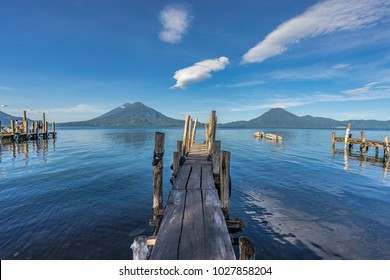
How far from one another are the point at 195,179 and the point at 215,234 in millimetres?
4041

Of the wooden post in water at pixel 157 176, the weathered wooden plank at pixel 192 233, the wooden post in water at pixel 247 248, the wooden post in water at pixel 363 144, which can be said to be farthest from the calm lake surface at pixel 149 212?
the wooden post in water at pixel 363 144

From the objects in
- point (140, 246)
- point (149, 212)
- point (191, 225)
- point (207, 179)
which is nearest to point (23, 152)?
point (149, 212)

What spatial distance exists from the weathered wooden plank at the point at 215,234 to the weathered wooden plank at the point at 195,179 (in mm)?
1366

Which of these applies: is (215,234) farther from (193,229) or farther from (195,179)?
(195,179)

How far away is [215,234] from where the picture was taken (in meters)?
4.02

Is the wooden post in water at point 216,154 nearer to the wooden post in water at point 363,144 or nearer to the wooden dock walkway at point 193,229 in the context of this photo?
the wooden dock walkway at point 193,229

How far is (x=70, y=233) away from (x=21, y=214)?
353 centimetres

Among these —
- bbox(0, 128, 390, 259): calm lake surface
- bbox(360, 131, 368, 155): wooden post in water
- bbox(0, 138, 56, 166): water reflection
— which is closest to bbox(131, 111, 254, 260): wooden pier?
bbox(0, 128, 390, 259): calm lake surface

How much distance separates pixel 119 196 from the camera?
1177cm

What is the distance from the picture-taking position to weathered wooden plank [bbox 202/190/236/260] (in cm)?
339

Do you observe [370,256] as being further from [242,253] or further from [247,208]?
[242,253]

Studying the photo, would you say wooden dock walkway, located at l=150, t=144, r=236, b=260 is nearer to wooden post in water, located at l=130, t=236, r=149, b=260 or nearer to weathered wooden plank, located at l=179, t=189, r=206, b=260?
weathered wooden plank, located at l=179, t=189, r=206, b=260

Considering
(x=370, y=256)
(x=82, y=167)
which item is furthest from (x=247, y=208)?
(x=82, y=167)

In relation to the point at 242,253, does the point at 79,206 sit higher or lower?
lower
